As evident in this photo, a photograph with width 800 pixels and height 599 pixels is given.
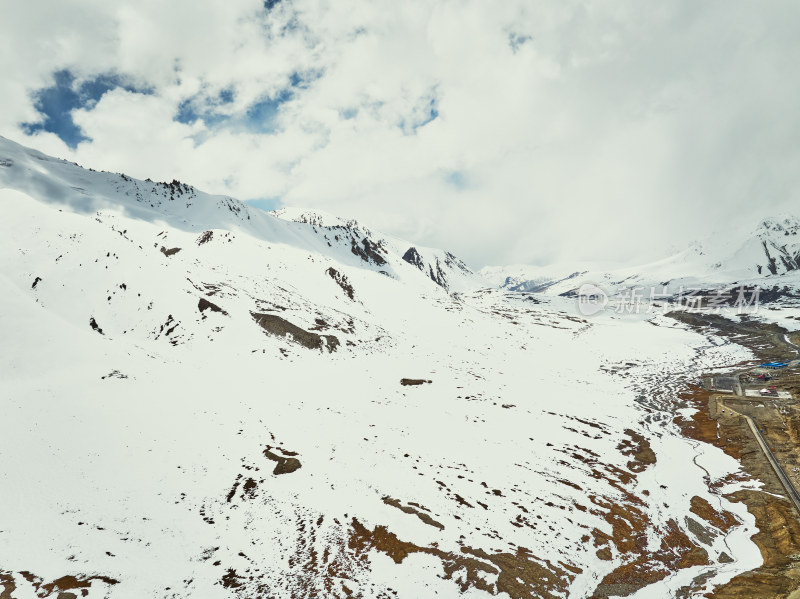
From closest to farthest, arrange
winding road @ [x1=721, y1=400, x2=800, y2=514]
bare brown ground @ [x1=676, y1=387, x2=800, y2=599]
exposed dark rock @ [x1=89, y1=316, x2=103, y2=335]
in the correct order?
bare brown ground @ [x1=676, y1=387, x2=800, y2=599]
winding road @ [x1=721, y1=400, x2=800, y2=514]
exposed dark rock @ [x1=89, y1=316, x2=103, y2=335]

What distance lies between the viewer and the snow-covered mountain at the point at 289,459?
13.5 metres

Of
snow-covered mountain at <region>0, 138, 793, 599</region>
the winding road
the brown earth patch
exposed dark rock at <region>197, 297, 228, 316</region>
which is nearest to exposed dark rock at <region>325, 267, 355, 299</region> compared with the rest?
snow-covered mountain at <region>0, 138, 793, 599</region>

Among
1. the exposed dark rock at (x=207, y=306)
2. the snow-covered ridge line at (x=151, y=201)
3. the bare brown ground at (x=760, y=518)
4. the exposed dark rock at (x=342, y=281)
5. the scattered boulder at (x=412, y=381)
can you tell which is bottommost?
the bare brown ground at (x=760, y=518)

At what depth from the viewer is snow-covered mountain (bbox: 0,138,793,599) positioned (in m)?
13.5

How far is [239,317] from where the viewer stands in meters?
41.4

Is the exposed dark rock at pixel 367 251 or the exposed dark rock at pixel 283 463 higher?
the exposed dark rock at pixel 367 251

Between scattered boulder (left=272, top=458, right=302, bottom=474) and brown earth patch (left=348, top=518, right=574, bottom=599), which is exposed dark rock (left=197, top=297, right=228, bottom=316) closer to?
scattered boulder (left=272, top=458, right=302, bottom=474)

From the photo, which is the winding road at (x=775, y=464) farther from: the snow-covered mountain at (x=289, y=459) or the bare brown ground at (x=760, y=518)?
the snow-covered mountain at (x=289, y=459)

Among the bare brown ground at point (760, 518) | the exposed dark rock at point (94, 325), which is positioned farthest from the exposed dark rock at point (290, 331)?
the bare brown ground at point (760, 518)

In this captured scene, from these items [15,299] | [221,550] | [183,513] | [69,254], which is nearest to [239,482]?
[183,513]

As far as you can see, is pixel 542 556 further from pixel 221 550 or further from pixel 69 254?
pixel 69 254

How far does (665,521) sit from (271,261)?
69621 mm

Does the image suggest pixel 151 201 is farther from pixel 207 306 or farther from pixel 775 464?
pixel 775 464

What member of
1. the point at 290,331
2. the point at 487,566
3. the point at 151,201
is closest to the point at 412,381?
the point at 290,331
